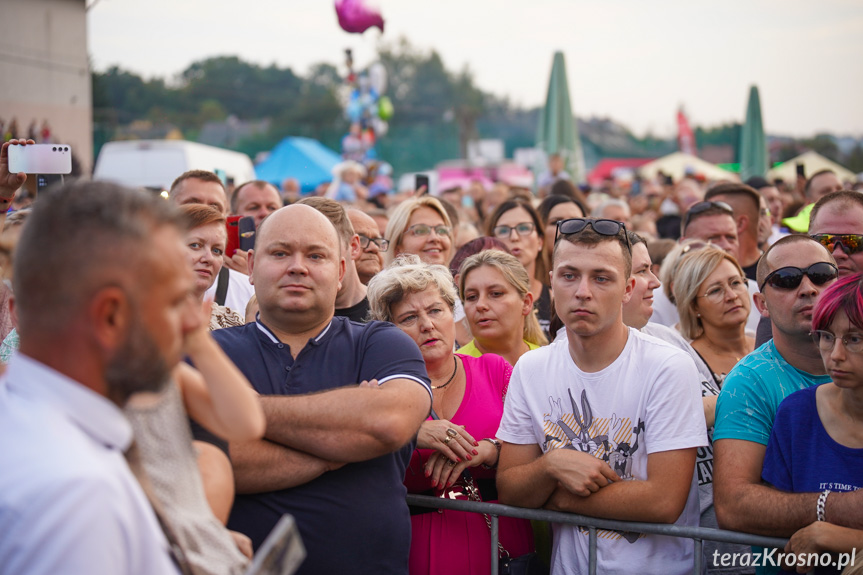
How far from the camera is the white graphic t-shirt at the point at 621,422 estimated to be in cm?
288

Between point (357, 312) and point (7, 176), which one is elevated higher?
point (7, 176)

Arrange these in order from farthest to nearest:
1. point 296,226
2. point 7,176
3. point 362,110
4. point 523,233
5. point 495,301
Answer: point 362,110, point 523,233, point 495,301, point 7,176, point 296,226

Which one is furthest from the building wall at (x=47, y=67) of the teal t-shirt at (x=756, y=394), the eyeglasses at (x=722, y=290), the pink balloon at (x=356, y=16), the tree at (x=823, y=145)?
the tree at (x=823, y=145)

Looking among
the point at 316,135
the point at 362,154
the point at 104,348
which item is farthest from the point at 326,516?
the point at 316,135

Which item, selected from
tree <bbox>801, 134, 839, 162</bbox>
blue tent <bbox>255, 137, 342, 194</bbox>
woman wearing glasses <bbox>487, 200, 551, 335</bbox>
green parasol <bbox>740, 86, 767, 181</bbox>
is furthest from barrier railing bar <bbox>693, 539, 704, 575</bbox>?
tree <bbox>801, 134, 839, 162</bbox>

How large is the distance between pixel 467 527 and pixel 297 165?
1744 cm

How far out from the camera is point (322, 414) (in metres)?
2.62

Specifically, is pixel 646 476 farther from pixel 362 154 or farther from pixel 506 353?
pixel 362 154

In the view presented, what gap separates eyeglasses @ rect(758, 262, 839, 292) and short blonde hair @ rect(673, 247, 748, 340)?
3.28ft

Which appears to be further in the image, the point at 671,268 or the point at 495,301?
the point at 671,268

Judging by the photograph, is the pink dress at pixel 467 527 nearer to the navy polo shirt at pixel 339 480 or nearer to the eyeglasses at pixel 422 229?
the navy polo shirt at pixel 339 480

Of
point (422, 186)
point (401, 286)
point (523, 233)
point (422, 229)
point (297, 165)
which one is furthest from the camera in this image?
point (297, 165)

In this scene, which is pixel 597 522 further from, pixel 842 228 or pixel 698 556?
pixel 842 228

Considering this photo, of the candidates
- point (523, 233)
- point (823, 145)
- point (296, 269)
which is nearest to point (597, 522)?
point (296, 269)
